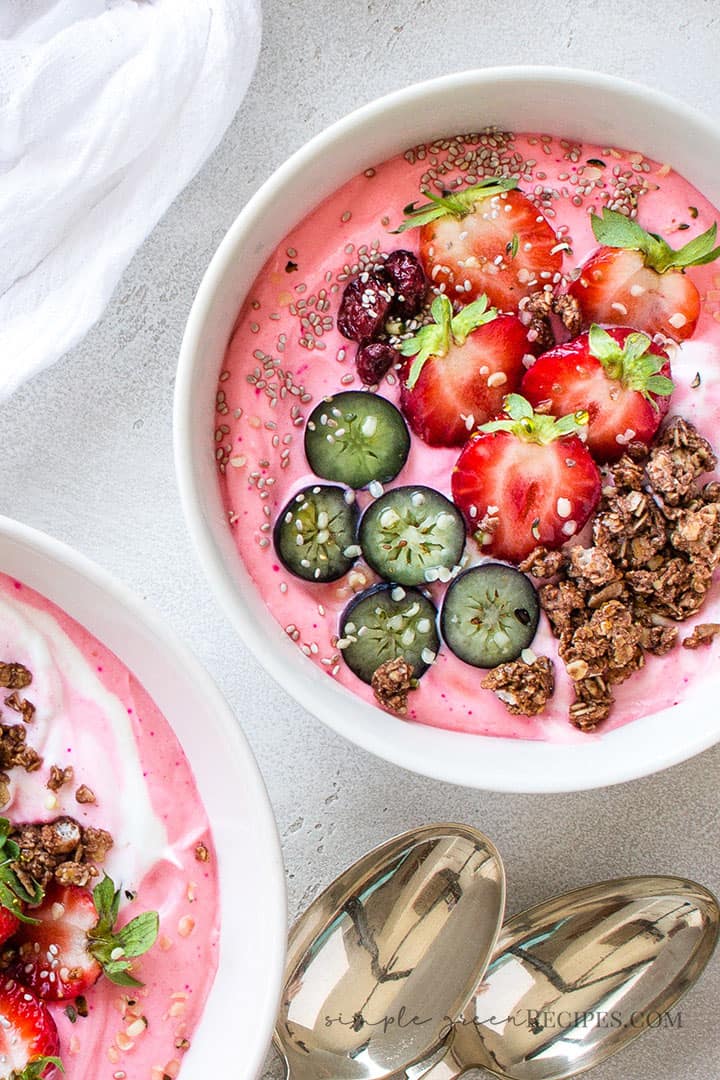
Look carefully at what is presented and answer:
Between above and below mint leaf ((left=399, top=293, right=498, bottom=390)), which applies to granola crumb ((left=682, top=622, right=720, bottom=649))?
below

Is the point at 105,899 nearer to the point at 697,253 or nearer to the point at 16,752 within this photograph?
the point at 16,752

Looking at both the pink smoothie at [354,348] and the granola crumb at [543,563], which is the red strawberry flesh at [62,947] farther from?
the granola crumb at [543,563]

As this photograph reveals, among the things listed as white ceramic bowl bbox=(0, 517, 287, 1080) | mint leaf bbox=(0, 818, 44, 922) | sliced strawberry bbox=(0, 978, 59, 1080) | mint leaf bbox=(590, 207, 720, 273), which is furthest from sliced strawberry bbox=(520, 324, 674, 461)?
sliced strawberry bbox=(0, 978, 59, 1080)

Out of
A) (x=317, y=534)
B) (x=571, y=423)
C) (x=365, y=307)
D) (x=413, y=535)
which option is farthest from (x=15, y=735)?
(x=571, y=423)

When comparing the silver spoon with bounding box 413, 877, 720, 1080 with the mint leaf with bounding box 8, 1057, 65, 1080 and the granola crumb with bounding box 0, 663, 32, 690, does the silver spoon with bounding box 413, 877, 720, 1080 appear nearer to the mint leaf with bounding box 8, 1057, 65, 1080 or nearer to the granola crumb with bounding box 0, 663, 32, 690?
the mint leaf with bounding box 8, 1057, 65, 1080

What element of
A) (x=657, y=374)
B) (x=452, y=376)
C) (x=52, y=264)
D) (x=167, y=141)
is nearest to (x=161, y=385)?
(x=52, y=264)

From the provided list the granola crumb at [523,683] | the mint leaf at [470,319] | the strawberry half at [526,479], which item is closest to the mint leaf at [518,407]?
the strawberry half at [526,479]
